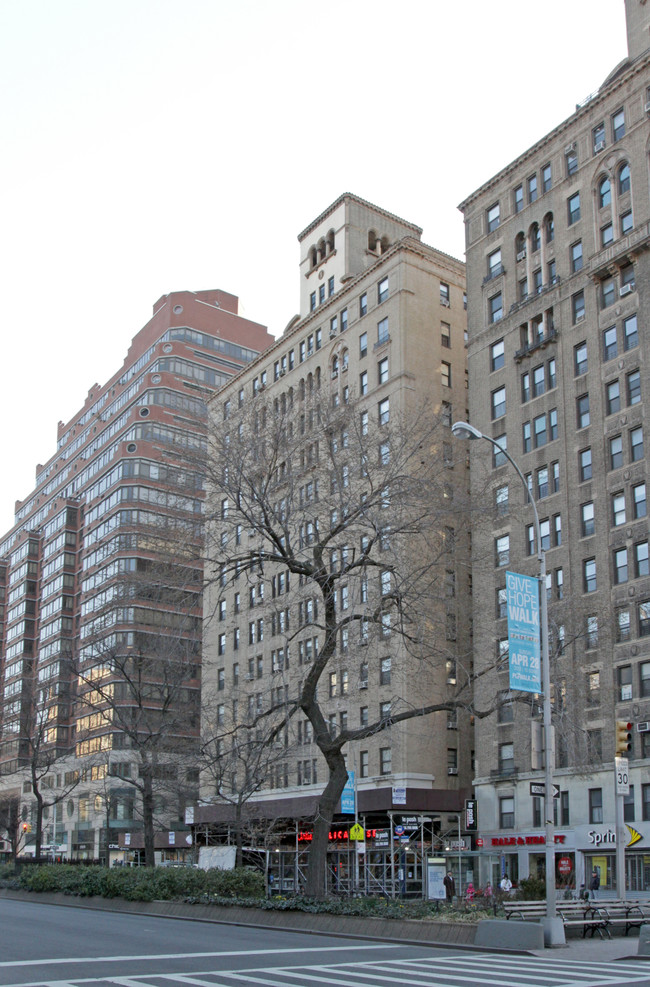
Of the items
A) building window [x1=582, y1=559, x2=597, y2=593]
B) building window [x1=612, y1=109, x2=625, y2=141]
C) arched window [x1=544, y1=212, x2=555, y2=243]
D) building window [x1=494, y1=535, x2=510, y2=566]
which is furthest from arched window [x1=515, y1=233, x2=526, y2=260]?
building window [x1=582, y1=559, x2=597, y2=593]

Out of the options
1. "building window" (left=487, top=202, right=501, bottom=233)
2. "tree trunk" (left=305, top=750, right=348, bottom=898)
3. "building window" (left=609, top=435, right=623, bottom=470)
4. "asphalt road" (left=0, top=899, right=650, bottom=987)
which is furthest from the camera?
"building window" (left=487, top=202, right=501, bottom=233)

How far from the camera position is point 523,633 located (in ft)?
76.9

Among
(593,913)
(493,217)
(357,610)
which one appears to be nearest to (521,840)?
(357,610)

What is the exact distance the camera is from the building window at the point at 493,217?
64.9 meters

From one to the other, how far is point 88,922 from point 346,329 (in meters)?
51.6

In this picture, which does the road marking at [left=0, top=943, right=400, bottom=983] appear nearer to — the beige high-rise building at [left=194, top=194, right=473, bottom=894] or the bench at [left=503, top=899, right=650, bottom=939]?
the bench at [left=503, top=899, right=650, bottom=939]

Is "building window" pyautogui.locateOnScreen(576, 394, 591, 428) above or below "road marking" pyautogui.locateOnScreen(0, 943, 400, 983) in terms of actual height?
above

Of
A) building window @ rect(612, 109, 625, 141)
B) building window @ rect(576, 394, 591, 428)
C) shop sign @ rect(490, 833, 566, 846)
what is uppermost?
building window @ rect(612, 109, 625, 141)

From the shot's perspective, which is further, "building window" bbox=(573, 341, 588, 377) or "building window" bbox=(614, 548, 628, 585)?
"building window" bbox=(573, 341, 588, 377)

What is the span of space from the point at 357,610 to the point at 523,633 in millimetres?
35123

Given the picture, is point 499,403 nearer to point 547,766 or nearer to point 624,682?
point 624,682

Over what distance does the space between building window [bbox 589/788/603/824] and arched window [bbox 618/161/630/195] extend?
32.1 m

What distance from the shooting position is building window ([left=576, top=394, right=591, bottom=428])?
55531 mm

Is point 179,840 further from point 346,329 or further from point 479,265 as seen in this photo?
point 479,265
